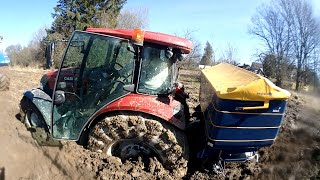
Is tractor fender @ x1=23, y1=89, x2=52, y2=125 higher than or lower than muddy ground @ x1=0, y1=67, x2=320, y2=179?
higher

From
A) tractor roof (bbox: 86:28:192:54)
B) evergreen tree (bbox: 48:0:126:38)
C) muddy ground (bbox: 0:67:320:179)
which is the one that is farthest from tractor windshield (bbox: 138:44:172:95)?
evergreen tree (bbox: 48:0:126:38)

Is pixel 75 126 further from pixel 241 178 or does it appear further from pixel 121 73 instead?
pixel 241 178

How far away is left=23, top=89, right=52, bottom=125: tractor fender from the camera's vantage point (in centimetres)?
504

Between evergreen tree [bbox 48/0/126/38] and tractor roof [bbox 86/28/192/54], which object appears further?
evergreen tree [bbox 48/0/126/38]

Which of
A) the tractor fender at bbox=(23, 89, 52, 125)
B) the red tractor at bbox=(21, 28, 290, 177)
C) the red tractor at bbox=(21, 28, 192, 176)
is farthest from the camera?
the tractor fender at bbox=(23, 89, 52, 125)

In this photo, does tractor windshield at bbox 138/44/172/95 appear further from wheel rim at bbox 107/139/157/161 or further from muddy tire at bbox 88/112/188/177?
wheel rim at bbox 107/139/157/161

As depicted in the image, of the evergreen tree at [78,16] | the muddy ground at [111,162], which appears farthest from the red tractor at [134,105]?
the evergreen tree at [78,16]

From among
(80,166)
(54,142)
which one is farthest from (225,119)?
(54,142)

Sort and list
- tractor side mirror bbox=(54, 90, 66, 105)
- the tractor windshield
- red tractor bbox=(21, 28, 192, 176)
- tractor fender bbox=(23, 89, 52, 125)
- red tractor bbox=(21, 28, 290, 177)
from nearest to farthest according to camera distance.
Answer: red tractor bbox=(21, 28, 290, 177) → red tractor bbox=(21, 28, 192, 176) → the tractor windshield → tractor side mirror bbox=(54, 90, 66, 105) → tractor fender bbox=(23, 89, 52, 125)

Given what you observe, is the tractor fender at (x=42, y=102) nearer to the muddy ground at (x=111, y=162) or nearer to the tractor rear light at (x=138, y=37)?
the muddy ground at (x=111, y=162)

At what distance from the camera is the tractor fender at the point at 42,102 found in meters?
5.04

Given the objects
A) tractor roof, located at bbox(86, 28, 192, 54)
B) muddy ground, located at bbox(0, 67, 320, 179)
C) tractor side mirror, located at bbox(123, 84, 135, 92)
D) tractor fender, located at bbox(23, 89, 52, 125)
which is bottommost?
muddy ground, located at bbox(0, 67, 320, 179)

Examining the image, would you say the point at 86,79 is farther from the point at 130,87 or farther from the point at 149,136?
the point at 149,136

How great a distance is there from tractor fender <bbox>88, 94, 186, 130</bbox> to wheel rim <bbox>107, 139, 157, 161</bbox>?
0.50 meters
